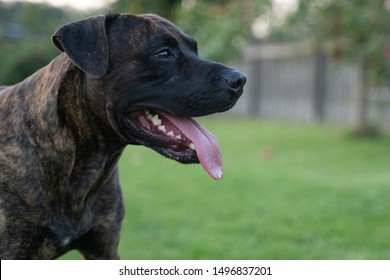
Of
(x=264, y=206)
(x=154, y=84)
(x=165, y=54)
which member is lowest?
(x=264, y=206)

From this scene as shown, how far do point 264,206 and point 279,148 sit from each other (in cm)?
441

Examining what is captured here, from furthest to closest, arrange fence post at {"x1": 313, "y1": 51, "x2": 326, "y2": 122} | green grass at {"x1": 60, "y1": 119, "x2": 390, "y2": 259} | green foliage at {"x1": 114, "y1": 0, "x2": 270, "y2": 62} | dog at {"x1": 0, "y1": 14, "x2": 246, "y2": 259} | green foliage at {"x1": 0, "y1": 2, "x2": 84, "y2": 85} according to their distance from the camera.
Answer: green foliage at {"x1": 0, "y1": 2, "x2": 84, "y2": 85}, fence post at {"x1": 313, "y1": 51, "x2": 326, "y2": 122}, green foliage at {"x1": 114, "y1": 0, "x2": 270, "y2": 62}, green grass at {"x1": 60, "y1": 119, "x2": 390, "y2": 259}, dog at {"x1": 0, "y1": 14, "x2": 246, "y2": 259}

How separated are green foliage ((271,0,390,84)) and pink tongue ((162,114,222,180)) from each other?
7.08 meters

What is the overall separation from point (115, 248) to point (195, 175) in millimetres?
4419

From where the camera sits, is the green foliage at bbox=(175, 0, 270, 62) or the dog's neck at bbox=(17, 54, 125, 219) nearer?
the dog's neck at bbox=(17, 54, 125, 219)

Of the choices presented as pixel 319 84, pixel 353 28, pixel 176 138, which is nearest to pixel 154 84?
pixel 176 138

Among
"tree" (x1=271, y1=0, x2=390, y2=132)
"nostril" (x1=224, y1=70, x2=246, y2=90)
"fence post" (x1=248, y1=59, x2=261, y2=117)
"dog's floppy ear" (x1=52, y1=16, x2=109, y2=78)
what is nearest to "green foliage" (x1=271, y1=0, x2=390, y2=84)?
"tree" (x1=271, y1=0, x2=390, y2=132)

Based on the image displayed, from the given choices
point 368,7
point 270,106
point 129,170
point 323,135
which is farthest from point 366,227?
point 270,106

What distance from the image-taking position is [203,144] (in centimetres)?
311

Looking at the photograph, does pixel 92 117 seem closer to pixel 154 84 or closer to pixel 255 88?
pixel 154 84

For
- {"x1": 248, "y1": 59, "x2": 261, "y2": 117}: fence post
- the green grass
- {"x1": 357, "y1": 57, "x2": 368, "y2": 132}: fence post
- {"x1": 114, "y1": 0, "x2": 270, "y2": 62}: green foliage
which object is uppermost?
{"x1": 114, "y1": 0, "x2": 270, "y2": 62}: green foliage

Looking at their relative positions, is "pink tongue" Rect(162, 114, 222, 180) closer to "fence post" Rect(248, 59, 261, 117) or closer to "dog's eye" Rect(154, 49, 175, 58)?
"dog's eye" Rect(154, 49, 175, 58)

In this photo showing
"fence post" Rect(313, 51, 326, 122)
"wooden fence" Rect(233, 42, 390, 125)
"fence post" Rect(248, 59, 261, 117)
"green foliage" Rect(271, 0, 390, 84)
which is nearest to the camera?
"green foliage" Rect(271, 0, 390, 84)

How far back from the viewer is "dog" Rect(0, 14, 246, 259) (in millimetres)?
3004
